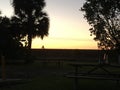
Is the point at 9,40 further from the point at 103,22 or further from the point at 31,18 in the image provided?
the point at 103,22

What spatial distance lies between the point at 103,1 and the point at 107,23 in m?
1.87

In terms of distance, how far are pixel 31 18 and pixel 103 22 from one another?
68.6 ft

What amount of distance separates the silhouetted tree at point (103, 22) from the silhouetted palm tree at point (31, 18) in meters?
19.6

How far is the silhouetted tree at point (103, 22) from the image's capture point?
20.5 metres

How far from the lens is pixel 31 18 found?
135 feet

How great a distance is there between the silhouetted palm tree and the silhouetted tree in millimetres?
19577

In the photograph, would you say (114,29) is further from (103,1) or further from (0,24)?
(0,24)

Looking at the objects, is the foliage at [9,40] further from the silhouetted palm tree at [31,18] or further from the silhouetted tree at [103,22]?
the silhouetted tree at [103,22]

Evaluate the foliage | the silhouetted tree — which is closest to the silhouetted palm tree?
the foliage

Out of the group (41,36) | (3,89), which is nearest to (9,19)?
(41,36)

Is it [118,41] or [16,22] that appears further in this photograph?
[16,22]

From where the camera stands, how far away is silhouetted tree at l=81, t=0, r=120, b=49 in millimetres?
20520

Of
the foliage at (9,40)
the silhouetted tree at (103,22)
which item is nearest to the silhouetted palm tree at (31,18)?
the foliage at (9,40)

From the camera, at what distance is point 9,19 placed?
131 feet
